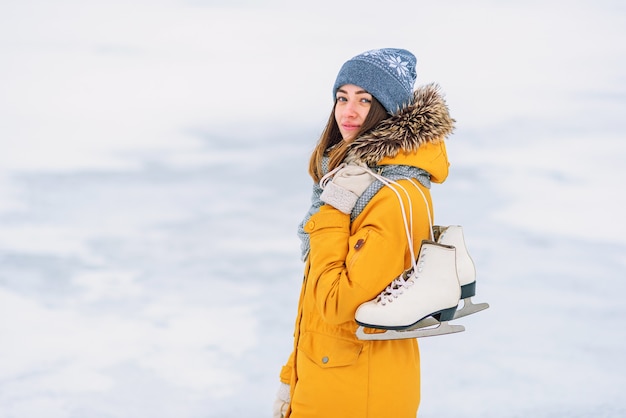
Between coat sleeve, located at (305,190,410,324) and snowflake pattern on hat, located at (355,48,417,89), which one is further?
snowflake pattern on hat, located at (355,48,417,89)

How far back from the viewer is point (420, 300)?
1.81 meters

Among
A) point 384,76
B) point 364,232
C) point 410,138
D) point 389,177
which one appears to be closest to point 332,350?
point 364,232

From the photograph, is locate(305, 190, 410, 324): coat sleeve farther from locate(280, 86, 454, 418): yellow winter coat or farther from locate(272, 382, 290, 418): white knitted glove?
locate(272, 382, 290, 418): white knitted glove

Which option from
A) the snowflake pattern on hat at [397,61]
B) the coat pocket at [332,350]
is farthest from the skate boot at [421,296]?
the snowflake pattern on hat at [397,61]

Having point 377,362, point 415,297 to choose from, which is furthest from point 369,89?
point 377,362

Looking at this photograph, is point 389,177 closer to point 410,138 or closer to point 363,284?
point 410,138

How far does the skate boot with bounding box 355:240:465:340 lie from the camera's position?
1799 mm

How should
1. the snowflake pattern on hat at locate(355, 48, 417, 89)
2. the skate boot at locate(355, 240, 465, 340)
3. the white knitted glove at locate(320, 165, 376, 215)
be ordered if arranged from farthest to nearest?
the snowflake pattern on hat at locate(355, 48, 417, 89) < the white knitted glove at locate(320, 165, 376, 215) < the skate boot at locate(355, 240, 465, 340)

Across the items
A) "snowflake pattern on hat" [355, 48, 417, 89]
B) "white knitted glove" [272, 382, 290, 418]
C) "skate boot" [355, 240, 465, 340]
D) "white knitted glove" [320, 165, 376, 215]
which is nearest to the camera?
"skate boot" [355, 240, 465, 340]

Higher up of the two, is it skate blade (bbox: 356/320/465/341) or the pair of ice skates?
the pair of ice skates

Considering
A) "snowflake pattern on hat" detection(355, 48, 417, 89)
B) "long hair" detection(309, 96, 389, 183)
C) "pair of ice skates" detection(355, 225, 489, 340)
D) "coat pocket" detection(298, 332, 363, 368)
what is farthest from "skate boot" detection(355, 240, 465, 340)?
"snowflake pattern on hat" detection(355, 48, 417, 89)

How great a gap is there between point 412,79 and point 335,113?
0.23 m

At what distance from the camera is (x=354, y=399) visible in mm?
1973

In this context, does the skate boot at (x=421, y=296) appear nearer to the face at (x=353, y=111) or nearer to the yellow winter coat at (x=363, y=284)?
the yellow winter coat at (x=363, y=284)
